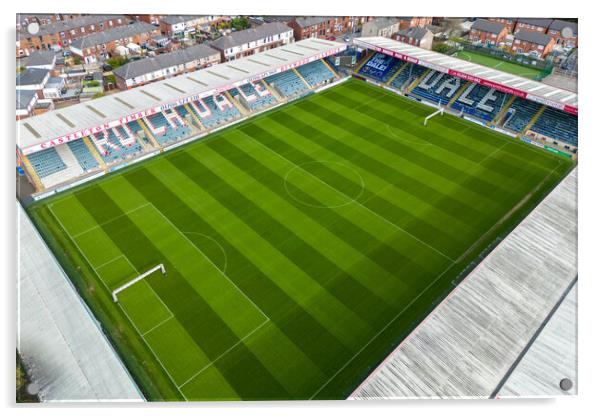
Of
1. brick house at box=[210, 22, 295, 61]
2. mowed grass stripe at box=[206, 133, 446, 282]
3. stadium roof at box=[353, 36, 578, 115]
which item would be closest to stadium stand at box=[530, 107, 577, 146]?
stadium roof at box=[353, 36, 578, 115]

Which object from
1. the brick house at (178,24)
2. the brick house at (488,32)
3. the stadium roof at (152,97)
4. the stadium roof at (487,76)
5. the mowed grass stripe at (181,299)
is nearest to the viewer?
the mowed grass stripe at (181,299)

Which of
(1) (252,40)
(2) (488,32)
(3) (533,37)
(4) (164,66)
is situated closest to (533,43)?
(3) (533,37)

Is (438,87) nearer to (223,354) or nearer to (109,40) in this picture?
(223,354)

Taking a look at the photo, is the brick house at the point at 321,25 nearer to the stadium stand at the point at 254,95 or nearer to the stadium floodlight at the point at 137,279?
the stadium stand at the point at 254,95

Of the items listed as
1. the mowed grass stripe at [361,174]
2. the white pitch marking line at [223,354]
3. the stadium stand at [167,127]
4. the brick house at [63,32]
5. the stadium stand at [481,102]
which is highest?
the brick house at [63,32]

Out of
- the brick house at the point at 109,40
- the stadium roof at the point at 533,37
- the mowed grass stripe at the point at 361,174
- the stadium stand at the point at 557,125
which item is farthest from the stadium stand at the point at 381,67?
the brick house at the point at 109,40

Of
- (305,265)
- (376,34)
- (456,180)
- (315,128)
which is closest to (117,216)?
(305,265)
